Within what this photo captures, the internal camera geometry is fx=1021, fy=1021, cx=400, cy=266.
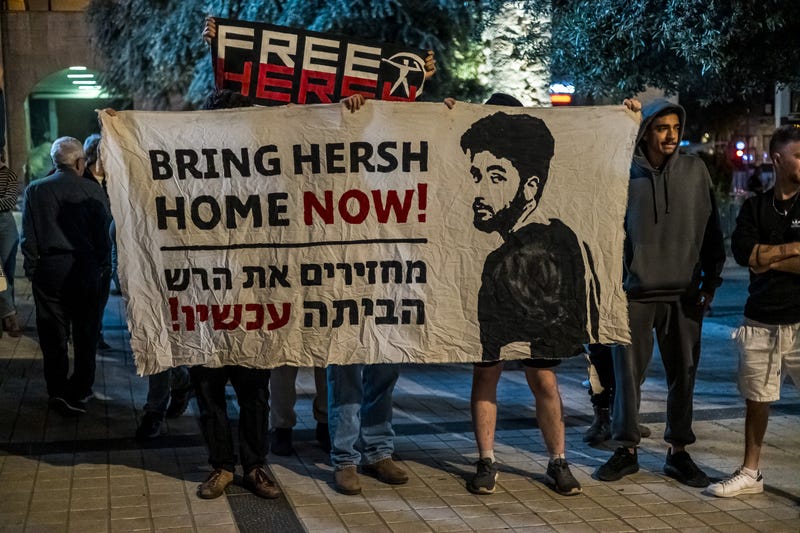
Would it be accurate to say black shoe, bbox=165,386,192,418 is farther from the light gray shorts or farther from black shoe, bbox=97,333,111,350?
the light gray shorts

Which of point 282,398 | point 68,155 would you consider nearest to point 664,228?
point 282,398

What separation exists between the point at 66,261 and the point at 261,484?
278cm

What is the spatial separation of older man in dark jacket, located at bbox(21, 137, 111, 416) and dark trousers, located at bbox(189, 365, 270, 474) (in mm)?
2157

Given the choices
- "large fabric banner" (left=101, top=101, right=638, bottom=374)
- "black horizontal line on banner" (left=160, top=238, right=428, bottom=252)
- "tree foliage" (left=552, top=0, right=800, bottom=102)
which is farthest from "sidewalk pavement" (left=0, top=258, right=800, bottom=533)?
"tree foliage" (left=552, top=0, right=800, bottom=102)

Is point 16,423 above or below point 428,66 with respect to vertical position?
below

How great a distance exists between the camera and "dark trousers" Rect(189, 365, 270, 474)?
545 cm

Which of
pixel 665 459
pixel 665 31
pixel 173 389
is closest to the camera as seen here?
pixel 665 459

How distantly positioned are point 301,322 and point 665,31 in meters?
5.95

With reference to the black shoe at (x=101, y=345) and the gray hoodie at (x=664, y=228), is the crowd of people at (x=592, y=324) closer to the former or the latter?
the gray hoodie at (x=664, y=228)

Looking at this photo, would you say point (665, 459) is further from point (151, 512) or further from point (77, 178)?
point (77, 178)

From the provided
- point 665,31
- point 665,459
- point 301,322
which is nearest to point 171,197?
point 301,322

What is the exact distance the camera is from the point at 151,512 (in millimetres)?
5133

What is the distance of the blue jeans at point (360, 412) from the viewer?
555 centimetres

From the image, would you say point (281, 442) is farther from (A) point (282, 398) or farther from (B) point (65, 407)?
(B) point (65, 407)
